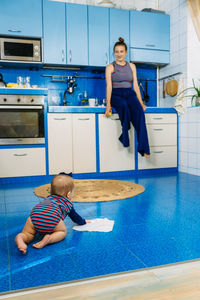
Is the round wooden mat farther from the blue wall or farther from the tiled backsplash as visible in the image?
the blue wall

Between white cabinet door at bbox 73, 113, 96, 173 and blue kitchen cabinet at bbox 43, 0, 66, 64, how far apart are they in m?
0.96

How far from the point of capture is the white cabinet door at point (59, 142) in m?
3.55

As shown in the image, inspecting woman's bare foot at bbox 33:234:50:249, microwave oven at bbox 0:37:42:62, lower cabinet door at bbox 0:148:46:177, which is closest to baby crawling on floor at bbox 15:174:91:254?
woman's bare foot at bbox 33:234:50:249

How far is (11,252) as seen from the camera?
141cm

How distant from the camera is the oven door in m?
3.38

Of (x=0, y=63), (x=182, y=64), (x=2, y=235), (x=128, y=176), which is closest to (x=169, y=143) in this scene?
(x=128, y=176)

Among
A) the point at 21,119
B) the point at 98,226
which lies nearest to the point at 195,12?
the point at 21,119

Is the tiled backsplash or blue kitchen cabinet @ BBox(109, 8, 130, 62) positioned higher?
blue kitchen cabinet @ BBox(109, 8, 130, 62)

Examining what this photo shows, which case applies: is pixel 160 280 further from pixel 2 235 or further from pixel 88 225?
pixel 2 235

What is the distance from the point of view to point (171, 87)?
433cm

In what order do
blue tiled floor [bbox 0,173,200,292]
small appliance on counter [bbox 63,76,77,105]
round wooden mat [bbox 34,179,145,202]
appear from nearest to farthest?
1. blue tiled floor [bbox 0,173,200,292]
2. round wooden mat [bbox 34,179,145,202]
3. small appliance on counter [bbox 63,76,77,105]

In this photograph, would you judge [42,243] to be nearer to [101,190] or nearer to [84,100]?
[101,190]

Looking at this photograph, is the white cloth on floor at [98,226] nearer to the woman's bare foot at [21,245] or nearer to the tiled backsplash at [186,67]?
the woman's bare foot at [21,245]

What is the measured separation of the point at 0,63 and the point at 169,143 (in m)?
2.54
